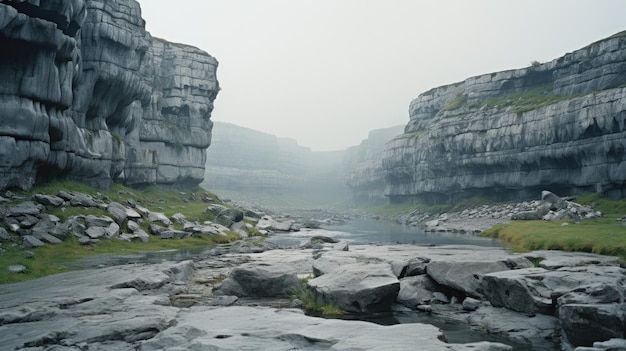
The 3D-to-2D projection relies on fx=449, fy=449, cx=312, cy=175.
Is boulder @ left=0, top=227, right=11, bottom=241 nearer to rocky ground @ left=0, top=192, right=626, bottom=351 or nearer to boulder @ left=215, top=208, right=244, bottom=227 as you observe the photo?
rocky ground @ left=0, top=192, right=626, bottom=351

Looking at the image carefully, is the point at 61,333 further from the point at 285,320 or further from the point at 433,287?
the point at 433,287

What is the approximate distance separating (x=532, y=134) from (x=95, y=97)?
7063cm

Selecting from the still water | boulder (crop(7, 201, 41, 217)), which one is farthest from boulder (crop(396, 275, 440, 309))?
boulder (crop(7, 201, 41, 217))

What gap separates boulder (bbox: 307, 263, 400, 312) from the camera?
53.3 ft

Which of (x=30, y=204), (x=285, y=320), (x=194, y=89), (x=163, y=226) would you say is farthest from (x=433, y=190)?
(x=285, y=320)

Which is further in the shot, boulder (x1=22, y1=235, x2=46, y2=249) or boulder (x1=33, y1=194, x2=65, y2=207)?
boulder (x1=33, y1=194, x2=65, y2=207)

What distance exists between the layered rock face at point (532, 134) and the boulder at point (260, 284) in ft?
199

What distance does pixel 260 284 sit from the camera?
19.5m

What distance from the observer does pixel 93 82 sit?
5456 cm

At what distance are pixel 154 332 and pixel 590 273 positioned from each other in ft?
50.7

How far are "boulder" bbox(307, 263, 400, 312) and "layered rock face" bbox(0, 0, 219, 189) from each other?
31.2 m

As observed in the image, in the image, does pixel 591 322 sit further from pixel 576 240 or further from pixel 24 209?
pixel 24 209

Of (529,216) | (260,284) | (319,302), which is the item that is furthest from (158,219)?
(529,216)

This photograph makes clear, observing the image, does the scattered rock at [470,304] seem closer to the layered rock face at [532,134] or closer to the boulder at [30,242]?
the boulder at [30,242]
